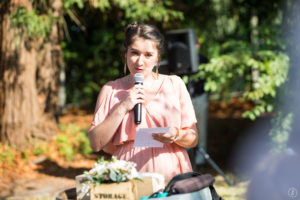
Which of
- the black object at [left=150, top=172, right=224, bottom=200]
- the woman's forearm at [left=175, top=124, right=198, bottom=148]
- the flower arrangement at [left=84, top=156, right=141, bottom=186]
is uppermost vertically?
the woman's forearm at [left=175, top=124, right=198, bottom=148]


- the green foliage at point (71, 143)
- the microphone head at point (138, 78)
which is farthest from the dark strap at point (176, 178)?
the green foliage at point (71, 143)

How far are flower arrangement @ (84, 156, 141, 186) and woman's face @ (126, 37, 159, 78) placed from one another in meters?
0.80

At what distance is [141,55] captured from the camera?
2793 mm

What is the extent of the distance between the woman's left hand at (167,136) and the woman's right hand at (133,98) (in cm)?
26

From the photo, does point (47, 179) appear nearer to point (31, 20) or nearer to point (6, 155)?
point (6, 155)

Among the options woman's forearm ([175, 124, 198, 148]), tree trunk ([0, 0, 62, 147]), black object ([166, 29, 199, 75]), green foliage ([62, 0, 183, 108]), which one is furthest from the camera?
green foliage ([62, 0, 183, 108])

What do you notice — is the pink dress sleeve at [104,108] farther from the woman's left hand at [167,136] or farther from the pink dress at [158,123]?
the woman's left hand at [167,136]

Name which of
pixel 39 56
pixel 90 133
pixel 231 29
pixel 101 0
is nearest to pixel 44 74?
pixel 39 56

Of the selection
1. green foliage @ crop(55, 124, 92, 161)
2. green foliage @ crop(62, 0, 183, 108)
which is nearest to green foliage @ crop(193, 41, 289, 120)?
green foliage @ crop(55, 124, 92, 161)

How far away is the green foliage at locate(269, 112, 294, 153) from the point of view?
7.43m

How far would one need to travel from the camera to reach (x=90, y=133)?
9.02ft

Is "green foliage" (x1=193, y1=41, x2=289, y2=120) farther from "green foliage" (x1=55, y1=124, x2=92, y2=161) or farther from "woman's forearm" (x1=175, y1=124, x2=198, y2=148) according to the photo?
"woman's forearm" (x1=175, y1=124, x2=198, y2=148)

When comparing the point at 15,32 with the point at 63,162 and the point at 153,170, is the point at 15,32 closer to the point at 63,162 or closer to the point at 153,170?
the point at 63,162

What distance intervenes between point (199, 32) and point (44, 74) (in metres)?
4.96
